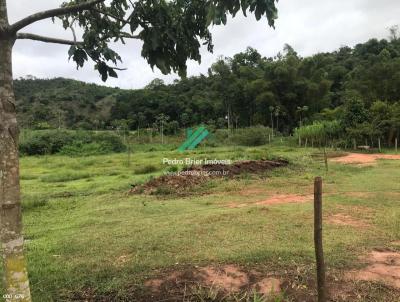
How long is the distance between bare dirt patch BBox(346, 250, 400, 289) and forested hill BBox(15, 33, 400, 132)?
2096 centimetres

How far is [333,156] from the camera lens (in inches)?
790

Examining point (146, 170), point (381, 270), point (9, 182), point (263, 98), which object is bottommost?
point (381, 270)

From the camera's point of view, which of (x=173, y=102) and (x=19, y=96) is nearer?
(x=173, y=102)

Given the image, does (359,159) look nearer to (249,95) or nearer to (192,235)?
(192,235)

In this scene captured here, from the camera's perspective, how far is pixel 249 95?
36.4 metres

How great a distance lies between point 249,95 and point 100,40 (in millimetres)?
33673

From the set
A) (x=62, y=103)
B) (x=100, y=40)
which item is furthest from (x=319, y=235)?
(x=62, y=103)

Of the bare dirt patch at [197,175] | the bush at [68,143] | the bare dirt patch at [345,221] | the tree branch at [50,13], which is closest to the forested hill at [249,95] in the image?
the bush at [68,143]

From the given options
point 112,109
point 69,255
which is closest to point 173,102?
point 112,109

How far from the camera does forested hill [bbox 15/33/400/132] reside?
30.5m

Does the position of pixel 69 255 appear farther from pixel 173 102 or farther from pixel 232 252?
pixel 173 102

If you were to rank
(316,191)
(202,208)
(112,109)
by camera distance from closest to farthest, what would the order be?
(316,191) < (202,208) < (112,109)

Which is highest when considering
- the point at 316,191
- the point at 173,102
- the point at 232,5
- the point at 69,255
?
the point at 173,102

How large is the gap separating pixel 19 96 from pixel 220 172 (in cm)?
4335
